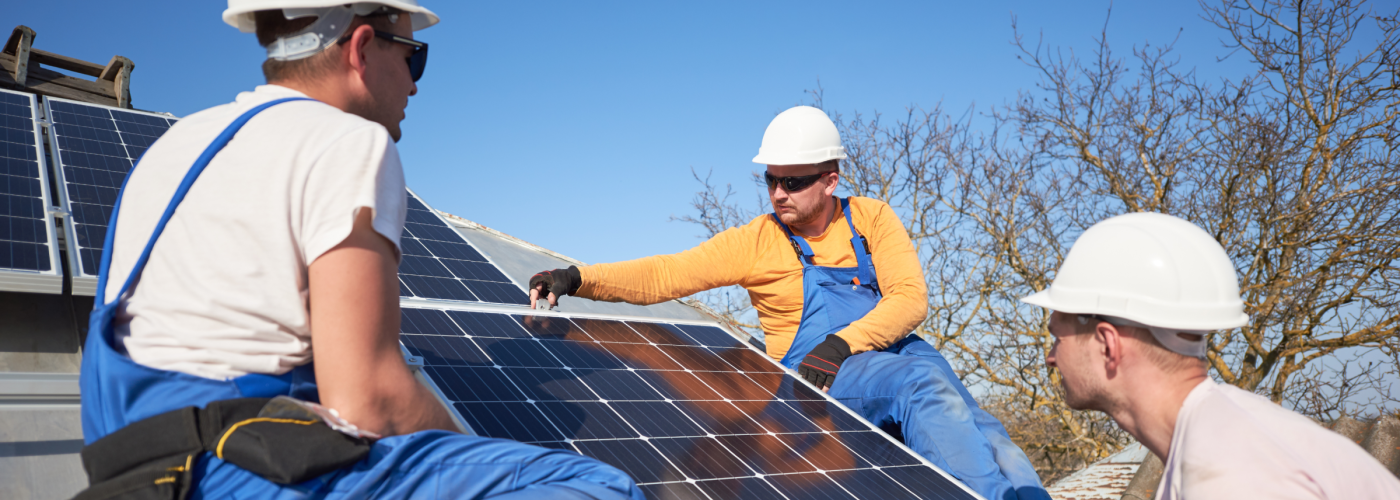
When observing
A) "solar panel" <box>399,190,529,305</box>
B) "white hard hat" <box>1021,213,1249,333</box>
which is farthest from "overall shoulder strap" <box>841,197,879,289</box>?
"white hard hat" <box>1021,213,1249,333</box>

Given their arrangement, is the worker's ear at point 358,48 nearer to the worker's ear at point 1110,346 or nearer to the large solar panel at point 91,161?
the large solar panel at point 91,161

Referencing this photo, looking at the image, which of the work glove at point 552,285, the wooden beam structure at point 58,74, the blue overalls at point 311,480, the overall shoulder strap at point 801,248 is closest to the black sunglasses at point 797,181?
the overall shoulder strap at point 801,248

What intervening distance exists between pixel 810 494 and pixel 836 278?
2481 mm

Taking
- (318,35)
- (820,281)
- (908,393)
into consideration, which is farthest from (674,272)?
(318,35)

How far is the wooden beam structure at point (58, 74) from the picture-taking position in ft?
31.2

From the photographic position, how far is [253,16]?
237cm

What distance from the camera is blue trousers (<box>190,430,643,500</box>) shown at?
6.15 feet

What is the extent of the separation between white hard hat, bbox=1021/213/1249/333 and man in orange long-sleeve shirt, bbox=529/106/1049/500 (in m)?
2.00

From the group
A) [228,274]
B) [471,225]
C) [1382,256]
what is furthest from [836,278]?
[1382,256]

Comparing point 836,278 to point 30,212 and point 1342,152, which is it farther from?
point 1342,152

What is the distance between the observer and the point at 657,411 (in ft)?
12.3

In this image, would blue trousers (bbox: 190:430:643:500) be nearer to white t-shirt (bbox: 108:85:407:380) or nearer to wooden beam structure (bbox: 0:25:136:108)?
white t-shirt (bbox: 108:85:407:380)

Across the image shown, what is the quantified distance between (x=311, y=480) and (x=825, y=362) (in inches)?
136

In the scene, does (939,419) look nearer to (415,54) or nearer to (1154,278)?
(1154,278)
